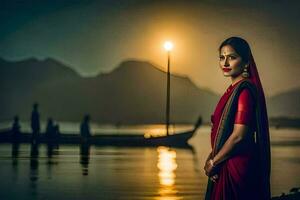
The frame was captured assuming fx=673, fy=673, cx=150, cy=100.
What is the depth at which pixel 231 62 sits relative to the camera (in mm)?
3271

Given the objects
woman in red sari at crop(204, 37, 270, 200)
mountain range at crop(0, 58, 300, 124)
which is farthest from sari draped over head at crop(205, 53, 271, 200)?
mountain range at crop(0, 58, 300, 124)

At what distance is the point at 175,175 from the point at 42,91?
7217 millimetres

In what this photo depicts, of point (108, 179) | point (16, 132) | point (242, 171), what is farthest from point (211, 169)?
point (16, 132)

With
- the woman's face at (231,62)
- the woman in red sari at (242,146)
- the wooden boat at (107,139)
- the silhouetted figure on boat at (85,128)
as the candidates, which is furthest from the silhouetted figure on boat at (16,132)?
the woman in red sari at (242,146)

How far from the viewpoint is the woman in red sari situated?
10.2 ft

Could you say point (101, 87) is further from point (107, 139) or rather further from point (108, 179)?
point (108, 179)

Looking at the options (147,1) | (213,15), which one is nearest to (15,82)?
(147,1)

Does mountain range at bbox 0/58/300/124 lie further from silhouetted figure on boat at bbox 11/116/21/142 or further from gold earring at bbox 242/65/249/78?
gold earring at bbox 242/65/249/78

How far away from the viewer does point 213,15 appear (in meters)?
11.7

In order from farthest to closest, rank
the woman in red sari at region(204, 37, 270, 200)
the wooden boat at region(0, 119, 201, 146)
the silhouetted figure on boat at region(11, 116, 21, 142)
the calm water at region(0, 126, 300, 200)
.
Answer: the wooden boat at region(0, 119, 201, 146) → the silhouetted figure on boat at region(11, 116, 21, 142) → the calm water at region(0, 126, 300, 200) → the woman in red sari at region(204, 37, 270, 200)

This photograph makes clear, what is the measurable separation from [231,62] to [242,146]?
433 millimetres

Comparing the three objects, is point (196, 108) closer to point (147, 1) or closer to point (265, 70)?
point (147, 1)

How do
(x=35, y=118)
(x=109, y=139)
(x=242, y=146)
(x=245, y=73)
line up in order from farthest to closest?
1. (x=109, y=139)
2. (x=35, y=118)
3. (x=245, y=73)
4. (x=242, y=146)

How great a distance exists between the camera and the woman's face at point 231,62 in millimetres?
3260
